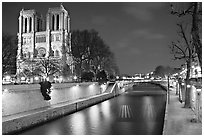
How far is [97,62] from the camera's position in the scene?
38094 millimetres

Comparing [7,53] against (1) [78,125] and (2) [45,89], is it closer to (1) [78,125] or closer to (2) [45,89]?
(2) [45,89]

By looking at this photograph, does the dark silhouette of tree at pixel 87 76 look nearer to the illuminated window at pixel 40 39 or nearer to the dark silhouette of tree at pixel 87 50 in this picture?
the dark silhouette of tree at pixel 87 50

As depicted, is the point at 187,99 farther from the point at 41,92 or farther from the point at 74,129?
the point at 41,92

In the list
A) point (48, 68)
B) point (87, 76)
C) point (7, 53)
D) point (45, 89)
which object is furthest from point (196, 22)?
point (48, 68)

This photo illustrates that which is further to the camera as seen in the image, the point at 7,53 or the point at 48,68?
the point at 48,68

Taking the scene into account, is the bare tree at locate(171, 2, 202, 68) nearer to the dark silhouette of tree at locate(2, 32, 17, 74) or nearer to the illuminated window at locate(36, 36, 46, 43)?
the dark silhouette of tree at locate(2, 32, 17, 74)

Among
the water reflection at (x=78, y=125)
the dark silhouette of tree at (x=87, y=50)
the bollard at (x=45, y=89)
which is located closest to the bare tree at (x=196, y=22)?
the water reflection at (x=78, y=125)

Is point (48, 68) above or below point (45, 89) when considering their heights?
above

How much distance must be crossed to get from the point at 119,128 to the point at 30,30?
56.3 metres

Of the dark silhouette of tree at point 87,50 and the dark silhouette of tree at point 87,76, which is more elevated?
the dark silhouette of tree at point 87,50

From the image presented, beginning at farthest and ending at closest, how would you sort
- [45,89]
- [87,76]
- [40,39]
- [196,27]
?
[40,39]
[87,76]
[45,89]
[196,27]

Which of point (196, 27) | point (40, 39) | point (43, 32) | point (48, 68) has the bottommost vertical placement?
point (48, 68)

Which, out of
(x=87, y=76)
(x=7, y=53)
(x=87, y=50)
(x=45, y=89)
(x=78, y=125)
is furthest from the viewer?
(x=87, y=50)

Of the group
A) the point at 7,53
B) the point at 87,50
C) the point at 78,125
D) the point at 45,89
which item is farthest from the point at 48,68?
the point at 78,125
